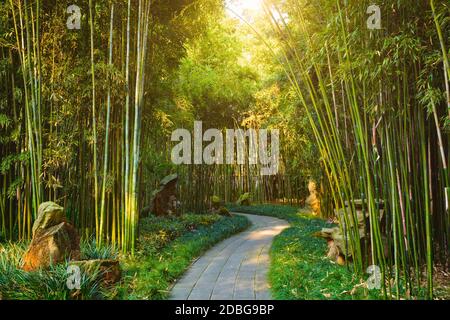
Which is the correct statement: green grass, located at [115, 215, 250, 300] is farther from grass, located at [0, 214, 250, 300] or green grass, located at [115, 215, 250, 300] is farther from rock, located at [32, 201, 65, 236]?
rock, located at [32, 201, 65, 236]

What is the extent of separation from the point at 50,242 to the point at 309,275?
238 centimetres

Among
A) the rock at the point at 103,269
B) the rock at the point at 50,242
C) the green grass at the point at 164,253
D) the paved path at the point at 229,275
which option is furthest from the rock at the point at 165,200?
the rock at the point at 103,269

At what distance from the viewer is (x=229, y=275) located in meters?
→ 3.49

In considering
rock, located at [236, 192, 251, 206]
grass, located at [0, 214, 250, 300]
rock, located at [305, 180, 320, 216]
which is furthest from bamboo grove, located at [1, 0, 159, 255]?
rock, located at [236, 192, 251, 206]

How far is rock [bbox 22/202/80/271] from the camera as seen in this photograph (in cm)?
296

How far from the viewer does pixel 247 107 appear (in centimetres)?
1100

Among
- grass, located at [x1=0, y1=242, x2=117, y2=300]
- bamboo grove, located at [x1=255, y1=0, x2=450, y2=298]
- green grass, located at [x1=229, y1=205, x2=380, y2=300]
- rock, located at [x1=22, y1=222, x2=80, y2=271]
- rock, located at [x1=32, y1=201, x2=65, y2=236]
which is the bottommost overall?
green grass, located at [x1=229, y1=205, x2=380, y2=300]

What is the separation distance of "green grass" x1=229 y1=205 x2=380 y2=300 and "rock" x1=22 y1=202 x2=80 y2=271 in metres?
1.89

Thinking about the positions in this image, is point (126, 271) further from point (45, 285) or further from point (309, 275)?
point (309, 275)

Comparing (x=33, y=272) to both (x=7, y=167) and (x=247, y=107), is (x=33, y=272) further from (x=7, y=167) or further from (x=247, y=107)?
(x=247, y=107)

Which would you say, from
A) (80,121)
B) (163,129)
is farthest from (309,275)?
(163,129)

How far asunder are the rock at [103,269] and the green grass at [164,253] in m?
0.11

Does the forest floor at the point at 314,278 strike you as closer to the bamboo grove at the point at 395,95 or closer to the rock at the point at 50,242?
the bamboo grove at the point at 395,95
